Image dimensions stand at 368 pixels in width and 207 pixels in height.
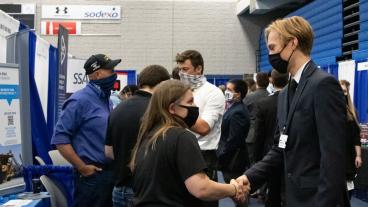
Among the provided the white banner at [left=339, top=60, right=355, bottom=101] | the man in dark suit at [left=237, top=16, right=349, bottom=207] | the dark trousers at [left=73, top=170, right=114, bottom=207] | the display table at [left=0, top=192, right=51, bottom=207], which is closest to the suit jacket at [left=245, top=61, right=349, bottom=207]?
the man in dark suit at [left=237, top=16, right=349, bottom=207]

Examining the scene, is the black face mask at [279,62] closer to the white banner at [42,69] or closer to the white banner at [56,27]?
the white banner at [42,69]

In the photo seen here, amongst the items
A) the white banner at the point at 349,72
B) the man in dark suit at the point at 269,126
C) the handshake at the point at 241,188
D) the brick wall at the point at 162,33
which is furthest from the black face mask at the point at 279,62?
the brick wall at the point at 162,33

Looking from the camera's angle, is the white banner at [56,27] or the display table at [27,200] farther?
the white banner at [56,27]

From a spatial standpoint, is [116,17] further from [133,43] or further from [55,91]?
[55,91]

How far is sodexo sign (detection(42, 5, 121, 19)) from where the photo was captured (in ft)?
41.1

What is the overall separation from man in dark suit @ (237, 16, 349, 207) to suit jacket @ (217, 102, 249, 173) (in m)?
2.09

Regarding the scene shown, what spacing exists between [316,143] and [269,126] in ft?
6.86

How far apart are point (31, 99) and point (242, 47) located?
30.8 ft

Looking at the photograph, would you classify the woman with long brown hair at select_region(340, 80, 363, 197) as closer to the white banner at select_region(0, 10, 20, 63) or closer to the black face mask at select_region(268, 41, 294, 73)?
the black face mask at select_region(268, 41, 294, 73)

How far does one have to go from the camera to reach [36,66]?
463 cm

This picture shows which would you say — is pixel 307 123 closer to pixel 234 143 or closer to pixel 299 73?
pixel 299 73

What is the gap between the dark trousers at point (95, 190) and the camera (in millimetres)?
3162

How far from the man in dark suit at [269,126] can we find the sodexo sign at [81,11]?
9.17 m

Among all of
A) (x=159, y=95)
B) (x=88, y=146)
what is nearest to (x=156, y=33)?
(x=88, y=146)
